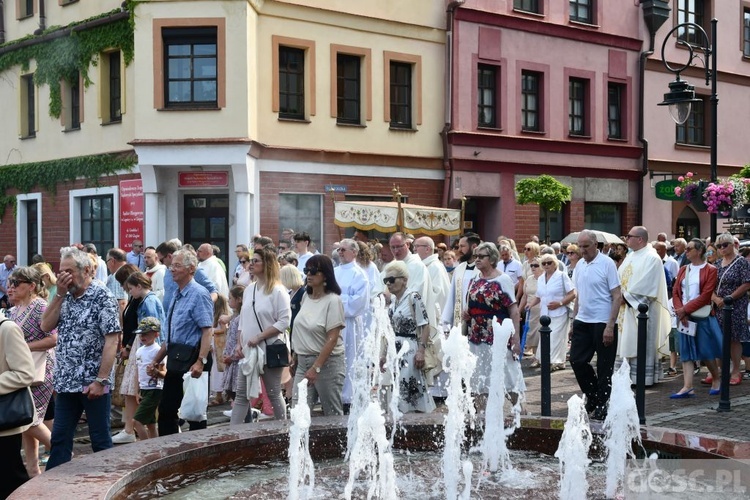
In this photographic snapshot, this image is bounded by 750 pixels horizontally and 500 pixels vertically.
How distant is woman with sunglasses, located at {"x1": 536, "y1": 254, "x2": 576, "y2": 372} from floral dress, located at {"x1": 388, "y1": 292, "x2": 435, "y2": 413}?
4.22m

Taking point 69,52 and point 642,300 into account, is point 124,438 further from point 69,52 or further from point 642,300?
point 69,52

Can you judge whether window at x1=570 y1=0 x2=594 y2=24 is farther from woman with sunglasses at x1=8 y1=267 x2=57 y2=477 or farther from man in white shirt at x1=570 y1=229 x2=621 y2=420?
woman with sunglasses at x1=8 y1=267 x2=57 y2=477

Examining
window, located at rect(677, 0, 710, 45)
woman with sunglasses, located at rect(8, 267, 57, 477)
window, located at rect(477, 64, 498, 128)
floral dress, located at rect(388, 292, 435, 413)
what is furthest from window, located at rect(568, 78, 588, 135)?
woman with sunglasses, located at rect(8, 267, 57, 477)

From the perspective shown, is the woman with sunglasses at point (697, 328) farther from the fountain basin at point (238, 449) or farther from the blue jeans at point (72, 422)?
the blue jeans at point (72, 422)

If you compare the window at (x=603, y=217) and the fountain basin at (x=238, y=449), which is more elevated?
the window at (x=603, y=217)

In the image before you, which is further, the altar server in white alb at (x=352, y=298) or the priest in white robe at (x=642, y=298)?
the priest in white robe at (x=642, y=298)

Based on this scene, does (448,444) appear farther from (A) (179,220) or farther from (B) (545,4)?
(B) (545,4)

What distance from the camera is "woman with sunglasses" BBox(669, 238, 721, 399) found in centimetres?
1150

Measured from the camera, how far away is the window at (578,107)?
28391 millimetres

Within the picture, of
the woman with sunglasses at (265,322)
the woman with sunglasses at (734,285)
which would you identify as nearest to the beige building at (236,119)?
the woman with sunglasses at (734,285)

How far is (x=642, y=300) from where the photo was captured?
38.3 feet

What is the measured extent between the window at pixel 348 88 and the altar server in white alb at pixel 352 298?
13.2 metres

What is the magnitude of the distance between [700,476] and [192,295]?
4331 mm

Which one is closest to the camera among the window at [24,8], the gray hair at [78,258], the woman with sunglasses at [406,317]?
the gray hair at [78,258]
